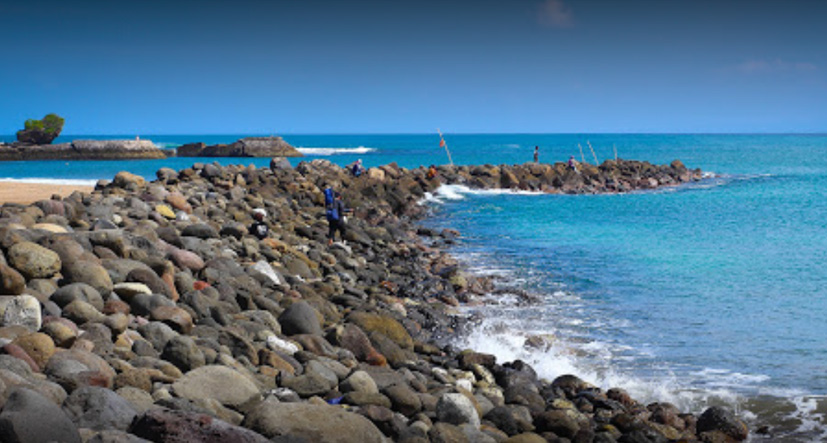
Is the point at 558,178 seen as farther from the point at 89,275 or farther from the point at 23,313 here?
the point at 23,313

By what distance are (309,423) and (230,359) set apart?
79.8 inches

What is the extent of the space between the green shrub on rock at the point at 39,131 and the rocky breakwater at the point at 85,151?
14.5 ft

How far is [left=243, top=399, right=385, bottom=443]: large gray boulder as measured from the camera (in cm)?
615

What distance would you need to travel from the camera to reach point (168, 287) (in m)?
9.91

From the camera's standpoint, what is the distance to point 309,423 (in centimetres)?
627

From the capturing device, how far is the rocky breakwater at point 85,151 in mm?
75375

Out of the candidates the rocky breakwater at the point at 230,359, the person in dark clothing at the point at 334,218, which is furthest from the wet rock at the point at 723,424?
the person in dark clothing at the point at 334,218

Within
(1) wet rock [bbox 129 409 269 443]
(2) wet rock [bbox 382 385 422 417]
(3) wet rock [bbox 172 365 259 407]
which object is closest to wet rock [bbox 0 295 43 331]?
(3) wet rock [bbox 172 365 259 407]

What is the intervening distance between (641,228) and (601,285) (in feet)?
40.1

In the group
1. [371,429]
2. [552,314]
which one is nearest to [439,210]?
[552,314]

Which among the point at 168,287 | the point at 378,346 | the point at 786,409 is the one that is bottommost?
the point at 786,409

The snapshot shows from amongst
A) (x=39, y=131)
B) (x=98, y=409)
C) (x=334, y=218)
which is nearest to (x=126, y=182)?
(x=334, y=218)

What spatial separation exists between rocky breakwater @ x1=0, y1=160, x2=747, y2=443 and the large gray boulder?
0.01 meters

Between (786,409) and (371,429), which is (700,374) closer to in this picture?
(786,409)
